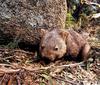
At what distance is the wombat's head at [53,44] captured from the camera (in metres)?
7.12

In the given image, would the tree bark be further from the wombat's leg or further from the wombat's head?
the wombat's leg

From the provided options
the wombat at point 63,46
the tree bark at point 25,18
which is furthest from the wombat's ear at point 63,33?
the tree bark at point 25,18

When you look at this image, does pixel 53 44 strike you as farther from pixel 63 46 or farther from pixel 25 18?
pixel 25 18

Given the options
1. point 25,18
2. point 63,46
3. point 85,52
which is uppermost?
point 25,18

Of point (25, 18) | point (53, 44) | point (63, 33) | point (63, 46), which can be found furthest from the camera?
point (25, 18)

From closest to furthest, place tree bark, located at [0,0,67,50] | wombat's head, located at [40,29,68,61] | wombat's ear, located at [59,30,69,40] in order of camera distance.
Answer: wombat's head, located at [40,29,68,61] < wombat's ear, located at [59,30,69,40] < tree bark, located at [0,0,67,50]

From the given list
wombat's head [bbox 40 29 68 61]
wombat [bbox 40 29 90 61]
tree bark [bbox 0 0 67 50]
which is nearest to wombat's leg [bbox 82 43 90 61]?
wombat [bbox 40 29 90 61]

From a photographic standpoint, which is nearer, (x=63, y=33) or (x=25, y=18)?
(x=63, y=33)

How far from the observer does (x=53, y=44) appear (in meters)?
7.26

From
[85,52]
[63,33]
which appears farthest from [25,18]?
[85,52]

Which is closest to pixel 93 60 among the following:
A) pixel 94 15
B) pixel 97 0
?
pixel 94 15

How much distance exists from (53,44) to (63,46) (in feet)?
0.96

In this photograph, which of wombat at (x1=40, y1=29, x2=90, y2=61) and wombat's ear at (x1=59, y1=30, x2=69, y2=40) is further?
wombat's ear at (x1=59, y1=30, x2=69, y2=40)

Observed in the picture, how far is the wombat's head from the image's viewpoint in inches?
281
